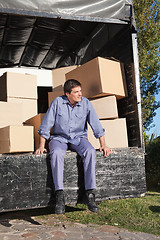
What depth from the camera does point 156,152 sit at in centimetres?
870

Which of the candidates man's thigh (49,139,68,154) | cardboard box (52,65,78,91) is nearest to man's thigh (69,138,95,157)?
man's thigh (49,139,68,154)

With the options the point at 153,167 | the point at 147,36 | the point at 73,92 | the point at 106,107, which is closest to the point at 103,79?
the point at 106,107

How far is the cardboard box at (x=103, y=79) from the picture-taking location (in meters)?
3.88

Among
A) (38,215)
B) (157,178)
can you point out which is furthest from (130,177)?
(157,178)

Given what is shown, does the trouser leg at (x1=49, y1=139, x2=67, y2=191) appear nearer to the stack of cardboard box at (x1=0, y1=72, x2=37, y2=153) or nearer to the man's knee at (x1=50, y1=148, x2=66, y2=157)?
the man's knee at (x1=50, y1=148, x2=66, y2=157)

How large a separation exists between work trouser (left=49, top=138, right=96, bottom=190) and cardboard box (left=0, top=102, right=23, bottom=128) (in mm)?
720

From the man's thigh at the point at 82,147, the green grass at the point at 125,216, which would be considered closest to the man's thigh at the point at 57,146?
the man's thigh at the point at 82,147

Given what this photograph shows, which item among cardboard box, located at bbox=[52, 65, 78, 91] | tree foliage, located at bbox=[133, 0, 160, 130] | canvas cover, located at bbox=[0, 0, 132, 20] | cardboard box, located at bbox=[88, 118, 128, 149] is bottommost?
cardboard box, located at bbox=[88, 118, 128, 149]

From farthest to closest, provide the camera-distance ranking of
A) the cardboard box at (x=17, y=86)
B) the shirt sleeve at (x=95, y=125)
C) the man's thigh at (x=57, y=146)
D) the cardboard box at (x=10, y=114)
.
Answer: the cardboard box at (x=17, y=86)
the cardboard box at (x=10, y=114)
the shirt sleeve at (x=95, y=125)
the man's thigh at (x=57, y=146)

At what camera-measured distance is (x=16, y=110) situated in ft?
12.5

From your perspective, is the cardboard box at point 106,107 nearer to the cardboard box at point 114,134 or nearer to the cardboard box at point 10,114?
the cardboard box at point 114,134

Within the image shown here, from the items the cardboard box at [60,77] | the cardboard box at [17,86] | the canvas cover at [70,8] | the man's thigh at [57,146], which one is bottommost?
the man's thigh at [57,146]

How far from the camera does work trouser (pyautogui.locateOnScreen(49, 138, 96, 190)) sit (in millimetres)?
3014

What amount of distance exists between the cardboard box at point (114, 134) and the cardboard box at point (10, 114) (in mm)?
922
